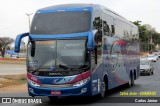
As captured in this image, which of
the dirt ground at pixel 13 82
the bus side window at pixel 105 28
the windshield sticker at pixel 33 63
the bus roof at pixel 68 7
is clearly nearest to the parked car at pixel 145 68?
the dirt ground at pixel 13 82

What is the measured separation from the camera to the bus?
47.4ft

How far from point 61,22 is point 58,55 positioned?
1333mm

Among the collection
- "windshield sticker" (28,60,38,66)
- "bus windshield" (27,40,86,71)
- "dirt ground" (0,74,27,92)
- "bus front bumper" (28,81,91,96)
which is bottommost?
"dirt ground" (0,74,27,92)

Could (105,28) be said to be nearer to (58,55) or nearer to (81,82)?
(58,55)

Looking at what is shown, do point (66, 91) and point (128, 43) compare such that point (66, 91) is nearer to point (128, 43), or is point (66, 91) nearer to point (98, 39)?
point (98, 39)

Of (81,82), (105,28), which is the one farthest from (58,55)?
(105,28)

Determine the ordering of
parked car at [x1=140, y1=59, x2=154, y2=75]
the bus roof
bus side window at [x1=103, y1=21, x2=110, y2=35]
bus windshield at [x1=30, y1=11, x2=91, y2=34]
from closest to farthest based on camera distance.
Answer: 1. bus windshield at [x1=30, y1=11, x2=91, y2=34]
2. the bus roof
3. bus side window at [x1=103, y1=21, x2=110, y2=35]
4. parked car at [x1=140, y1=59, x2=154, y2=75]

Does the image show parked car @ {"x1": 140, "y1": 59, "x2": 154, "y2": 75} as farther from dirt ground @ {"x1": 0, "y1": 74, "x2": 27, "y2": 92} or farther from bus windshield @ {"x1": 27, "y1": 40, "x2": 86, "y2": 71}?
bus windshield @ {"x1": 27, "y1": 40, "x2": 86, "y2": 71}

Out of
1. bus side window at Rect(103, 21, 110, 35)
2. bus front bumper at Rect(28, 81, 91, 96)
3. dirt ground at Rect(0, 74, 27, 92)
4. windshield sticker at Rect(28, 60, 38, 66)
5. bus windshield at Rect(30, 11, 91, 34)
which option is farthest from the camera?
dirt ground at Rect(0, 74, 27, 92)

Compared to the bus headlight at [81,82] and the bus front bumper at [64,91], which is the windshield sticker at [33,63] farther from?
the bus headlight at [81,82]

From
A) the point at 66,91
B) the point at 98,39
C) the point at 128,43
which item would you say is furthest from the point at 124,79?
the point at 66,91

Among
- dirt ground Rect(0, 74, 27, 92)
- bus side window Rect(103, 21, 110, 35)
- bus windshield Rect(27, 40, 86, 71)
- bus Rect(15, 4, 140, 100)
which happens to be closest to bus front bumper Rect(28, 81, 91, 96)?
bus Rect(15, 4, 140, 100)

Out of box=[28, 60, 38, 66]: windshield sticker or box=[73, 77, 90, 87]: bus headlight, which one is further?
Answer: box=[28, 60, 38, 66]: windshield sticker

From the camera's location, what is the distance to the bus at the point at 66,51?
14453mm
